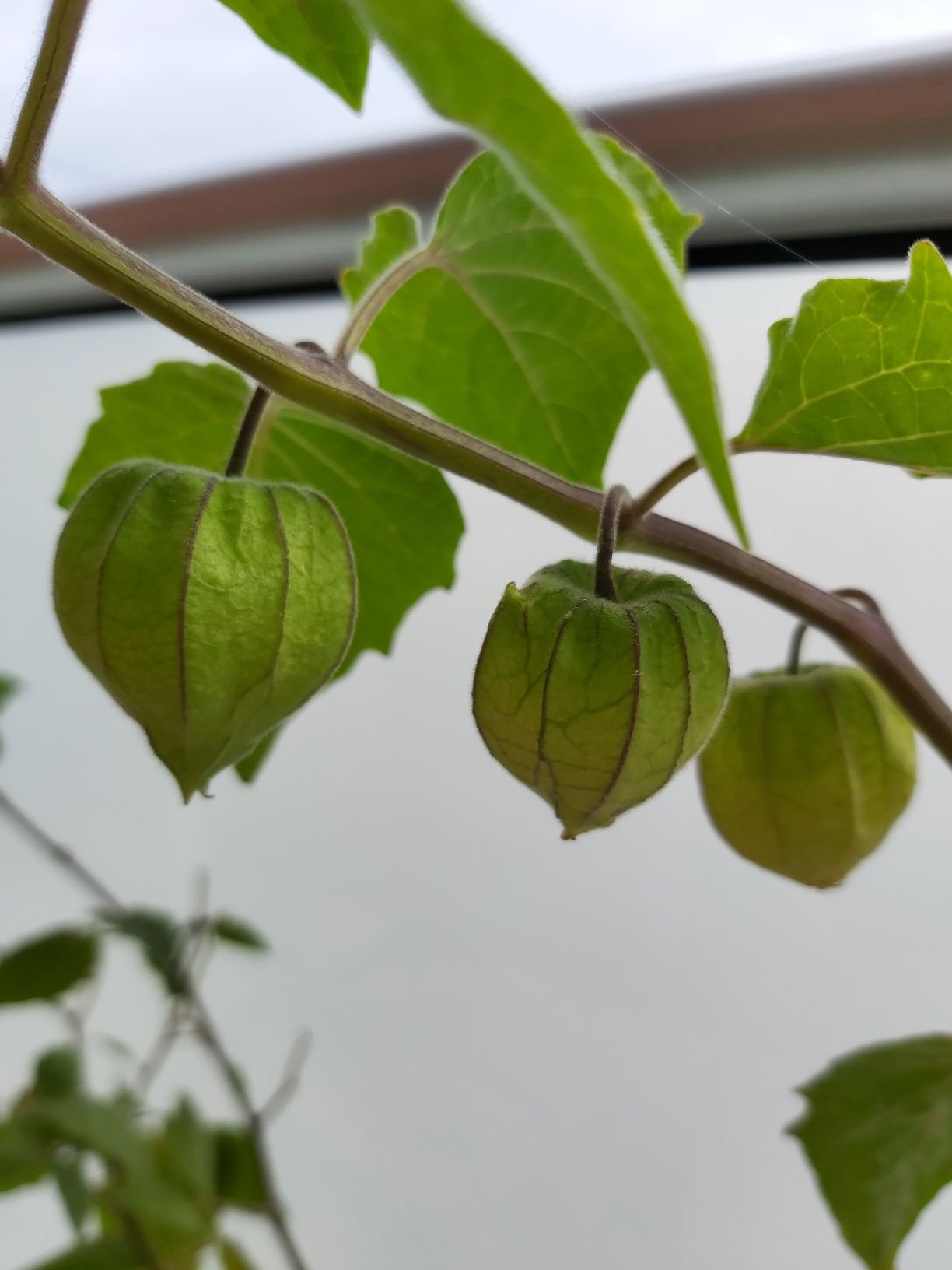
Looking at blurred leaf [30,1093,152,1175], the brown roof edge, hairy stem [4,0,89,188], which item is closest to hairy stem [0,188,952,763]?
hairy stem [4,0,89,188]

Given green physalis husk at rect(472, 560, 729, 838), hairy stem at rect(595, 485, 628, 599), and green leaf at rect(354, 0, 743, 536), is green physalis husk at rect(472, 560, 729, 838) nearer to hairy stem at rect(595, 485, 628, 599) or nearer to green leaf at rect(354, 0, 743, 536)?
hairy stem at rect(595, 485, 628, 599)

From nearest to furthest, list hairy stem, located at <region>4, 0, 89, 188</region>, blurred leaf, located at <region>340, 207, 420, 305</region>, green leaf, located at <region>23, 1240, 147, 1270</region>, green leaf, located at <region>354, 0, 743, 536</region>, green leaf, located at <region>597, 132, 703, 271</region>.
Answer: green leaf, located at <region>354, 0, 743, 536</region> < hairy stem, located at <region>4, 0, 89, 188</region> < green leaf, located at <region>597, 132, 703, 271</region> < blurred leaf, located at <region>340, 207, 420, 305</region> < green leaf, located at <region>23, 1240, 147, 1270</region>

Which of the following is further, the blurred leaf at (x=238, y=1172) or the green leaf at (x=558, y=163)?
the blurred leaf at (x=238, y=1172)

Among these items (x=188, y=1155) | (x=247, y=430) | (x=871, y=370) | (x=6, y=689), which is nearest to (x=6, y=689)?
(x=6, y=689)

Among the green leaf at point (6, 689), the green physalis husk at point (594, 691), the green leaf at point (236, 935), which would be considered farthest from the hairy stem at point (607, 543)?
the green leaf at point (6, 689)

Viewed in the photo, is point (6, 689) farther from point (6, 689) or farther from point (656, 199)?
point (656, 199)

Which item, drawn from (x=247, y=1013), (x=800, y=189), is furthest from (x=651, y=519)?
(x=247, y=1013)

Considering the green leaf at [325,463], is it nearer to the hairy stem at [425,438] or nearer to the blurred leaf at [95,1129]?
the hairy stem at [425,438]
